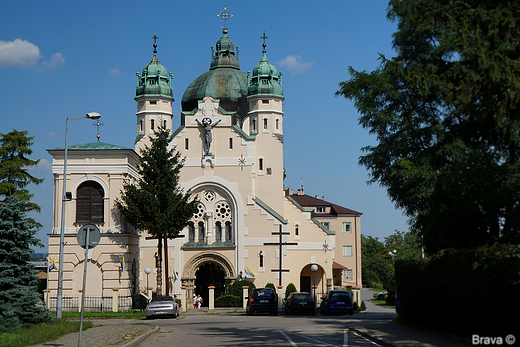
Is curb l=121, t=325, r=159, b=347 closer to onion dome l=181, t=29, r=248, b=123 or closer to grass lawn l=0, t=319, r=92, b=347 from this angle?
grass lawn l=0, t=319, r=92, b=347

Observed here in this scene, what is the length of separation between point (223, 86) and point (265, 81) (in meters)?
6.19

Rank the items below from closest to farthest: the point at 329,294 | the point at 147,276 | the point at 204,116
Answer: the point at 329,294 < the point at 147,276 < the point at 204,116

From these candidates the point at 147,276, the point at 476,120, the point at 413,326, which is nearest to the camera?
the point at 476,120

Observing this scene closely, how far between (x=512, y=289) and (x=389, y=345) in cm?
388

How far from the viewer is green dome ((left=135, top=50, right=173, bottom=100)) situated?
56750 mm

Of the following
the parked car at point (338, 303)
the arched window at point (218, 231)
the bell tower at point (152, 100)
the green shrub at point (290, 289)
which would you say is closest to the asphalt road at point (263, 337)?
the parked car at point (338, 303)

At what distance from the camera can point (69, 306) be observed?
4059cm

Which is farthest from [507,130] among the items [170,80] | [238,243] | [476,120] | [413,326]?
[170,80]

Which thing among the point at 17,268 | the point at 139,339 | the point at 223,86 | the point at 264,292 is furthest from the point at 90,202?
the point at 139,339

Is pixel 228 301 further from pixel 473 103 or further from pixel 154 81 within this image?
pixel 473 103

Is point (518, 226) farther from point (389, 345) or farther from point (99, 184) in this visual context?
point (99, 184)

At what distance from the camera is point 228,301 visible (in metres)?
49.2

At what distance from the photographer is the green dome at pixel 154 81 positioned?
5675 centimetres

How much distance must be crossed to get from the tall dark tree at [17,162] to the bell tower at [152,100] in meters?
9.96
